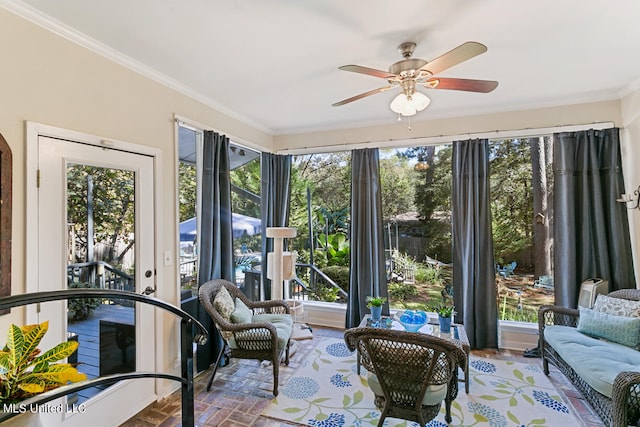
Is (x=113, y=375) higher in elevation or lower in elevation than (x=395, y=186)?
lower

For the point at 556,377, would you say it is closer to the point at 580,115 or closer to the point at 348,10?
the point at 580,115

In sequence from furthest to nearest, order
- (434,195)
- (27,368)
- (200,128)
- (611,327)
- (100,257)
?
(434,195) < (200,128) < (611,327) < (100,257) < (27,368)

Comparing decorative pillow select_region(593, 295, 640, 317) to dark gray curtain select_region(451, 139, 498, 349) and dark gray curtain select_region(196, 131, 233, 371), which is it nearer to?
dark gray curtain select_region(451, 139, 498, 349)

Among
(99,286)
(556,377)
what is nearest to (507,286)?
(556,377)

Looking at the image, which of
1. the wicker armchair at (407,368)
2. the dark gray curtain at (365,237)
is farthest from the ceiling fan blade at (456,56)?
the dark gray curtain at (365,237)

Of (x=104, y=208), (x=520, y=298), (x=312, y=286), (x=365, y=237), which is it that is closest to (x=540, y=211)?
(x=520, y=298)

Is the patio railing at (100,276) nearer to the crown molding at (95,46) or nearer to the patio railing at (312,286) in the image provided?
the crown molding at (95,46)

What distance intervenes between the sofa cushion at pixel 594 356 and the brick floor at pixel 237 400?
0.39 m

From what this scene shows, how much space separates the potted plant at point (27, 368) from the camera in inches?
36.5

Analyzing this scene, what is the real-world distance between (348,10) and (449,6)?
1.98 feet

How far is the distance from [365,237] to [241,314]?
72.5 inches

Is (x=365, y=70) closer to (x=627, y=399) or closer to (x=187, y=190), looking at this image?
(x=187, y=190)

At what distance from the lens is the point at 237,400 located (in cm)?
259

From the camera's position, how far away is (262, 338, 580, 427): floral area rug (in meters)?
2.31
